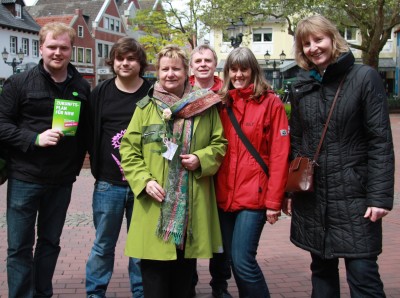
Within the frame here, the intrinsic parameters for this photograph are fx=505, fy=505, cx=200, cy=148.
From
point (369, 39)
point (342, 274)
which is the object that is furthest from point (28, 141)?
point (369, 39)

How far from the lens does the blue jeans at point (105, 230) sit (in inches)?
155

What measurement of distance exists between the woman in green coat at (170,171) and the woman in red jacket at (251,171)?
146 millimetres

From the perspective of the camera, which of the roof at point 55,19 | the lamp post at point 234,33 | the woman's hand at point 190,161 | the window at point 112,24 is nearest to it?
the woman's hand at point 190,161

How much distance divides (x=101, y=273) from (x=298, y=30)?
7.84 ft

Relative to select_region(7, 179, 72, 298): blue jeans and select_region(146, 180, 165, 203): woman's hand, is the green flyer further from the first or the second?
select_region(146, 180, 165, 203): woman's hand

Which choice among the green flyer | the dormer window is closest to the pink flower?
the green flyer

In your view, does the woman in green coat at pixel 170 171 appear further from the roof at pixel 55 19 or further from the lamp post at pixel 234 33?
the roof at pixel 55 19

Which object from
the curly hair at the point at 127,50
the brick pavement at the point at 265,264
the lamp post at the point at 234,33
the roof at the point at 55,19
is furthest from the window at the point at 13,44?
the curly hair at the point at 127,50

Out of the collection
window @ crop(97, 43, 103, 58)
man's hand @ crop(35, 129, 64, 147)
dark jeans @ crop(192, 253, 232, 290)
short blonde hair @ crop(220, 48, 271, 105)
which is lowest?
dark jeans @ crop(192, 253, 232, 290)

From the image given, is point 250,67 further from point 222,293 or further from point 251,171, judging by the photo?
point 222,293

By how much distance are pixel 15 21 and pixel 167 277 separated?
151 feet

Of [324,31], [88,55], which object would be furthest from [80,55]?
→ [324,31]

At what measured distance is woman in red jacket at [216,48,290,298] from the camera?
3479 mm

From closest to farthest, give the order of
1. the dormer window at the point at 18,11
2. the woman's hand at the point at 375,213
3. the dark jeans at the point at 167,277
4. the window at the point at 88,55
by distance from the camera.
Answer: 1. the woman's hand at the point at 375,213
2. the dark jeans at the point at 167,277
3. the dormer window at the point at 18,11
4. the window at the point at 88,55
